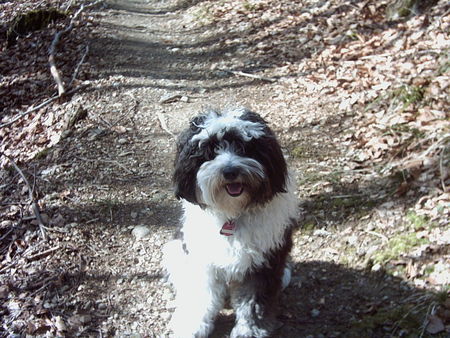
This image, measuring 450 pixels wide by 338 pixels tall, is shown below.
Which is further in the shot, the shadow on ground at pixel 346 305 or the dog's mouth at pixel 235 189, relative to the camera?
the shadow on ground at pixel 346 305

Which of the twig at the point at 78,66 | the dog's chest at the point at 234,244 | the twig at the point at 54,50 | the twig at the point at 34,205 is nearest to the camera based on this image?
the dog's chest at the point at 234,244

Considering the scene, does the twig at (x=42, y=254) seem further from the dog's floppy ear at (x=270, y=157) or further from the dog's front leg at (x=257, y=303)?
the dog's floppy ear at (x=270, y=157)

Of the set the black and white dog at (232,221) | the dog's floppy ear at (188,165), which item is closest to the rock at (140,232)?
the black and white dog at (232,221)

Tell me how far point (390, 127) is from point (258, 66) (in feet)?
9.50

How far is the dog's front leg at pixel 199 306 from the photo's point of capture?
337cm

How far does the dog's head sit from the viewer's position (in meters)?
2.87

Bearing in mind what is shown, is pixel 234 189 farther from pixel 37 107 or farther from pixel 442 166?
pixel 37 107

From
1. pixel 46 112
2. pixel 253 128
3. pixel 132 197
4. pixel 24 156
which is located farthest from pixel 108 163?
pixel 253 128

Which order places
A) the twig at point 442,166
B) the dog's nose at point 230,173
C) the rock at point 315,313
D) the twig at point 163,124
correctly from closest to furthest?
the dog's nose at point 230,173 → the rock at point 315,313 → the twig at point 442,166 → the twig at point 163,124

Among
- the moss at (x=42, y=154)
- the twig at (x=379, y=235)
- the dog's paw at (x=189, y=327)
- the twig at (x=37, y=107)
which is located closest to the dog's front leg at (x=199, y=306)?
the dog's paw at (x=189, y=327)

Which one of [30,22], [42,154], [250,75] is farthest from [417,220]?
[30,22]

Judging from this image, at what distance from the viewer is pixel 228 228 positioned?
124 inches

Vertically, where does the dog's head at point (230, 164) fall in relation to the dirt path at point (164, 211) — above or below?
above

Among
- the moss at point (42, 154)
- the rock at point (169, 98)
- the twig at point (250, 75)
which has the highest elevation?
the twig at point (250, 75)
